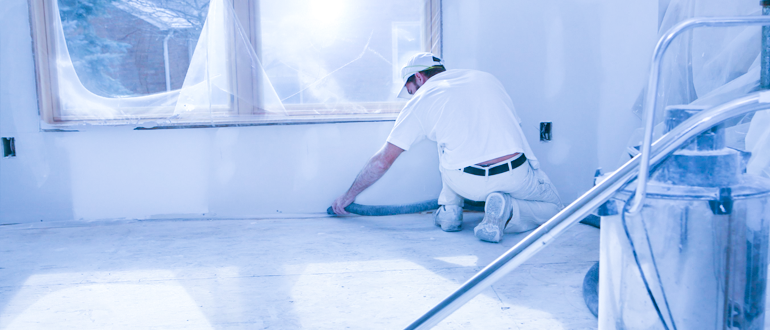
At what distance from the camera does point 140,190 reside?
2773 millimetres

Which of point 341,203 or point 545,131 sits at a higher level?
point 545,131

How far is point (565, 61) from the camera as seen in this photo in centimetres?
277

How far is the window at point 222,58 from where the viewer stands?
2619 mm

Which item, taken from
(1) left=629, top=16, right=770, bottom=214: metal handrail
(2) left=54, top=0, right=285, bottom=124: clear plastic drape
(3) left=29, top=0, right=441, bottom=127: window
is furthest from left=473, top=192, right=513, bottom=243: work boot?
(1) left=629, top=16, right=770, bottom=214: metal handrail

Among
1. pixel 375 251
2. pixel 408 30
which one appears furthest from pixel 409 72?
pixel 375 251

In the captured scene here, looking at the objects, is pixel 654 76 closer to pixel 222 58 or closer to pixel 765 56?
pixel 765 56

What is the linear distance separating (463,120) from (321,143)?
2.83 ft

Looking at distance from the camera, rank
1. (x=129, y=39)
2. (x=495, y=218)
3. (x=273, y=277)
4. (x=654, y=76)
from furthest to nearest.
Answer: (x=129, y=39), (x=495, y=218), (x=273, y=277), (x=654, y=76)

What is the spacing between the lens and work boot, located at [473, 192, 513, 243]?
2.21m

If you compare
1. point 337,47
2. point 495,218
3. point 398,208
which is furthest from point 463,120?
point 337,47

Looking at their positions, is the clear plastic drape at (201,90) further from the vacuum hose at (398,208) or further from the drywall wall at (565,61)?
the drywall wall at (565,61)

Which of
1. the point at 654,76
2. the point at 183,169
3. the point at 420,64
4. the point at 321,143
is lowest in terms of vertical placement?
the point at 183,169

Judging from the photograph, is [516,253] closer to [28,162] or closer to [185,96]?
[185,96]

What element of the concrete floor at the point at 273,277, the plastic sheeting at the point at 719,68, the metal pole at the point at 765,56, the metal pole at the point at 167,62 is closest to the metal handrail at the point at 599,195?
the metal pole at the point at 765,56
